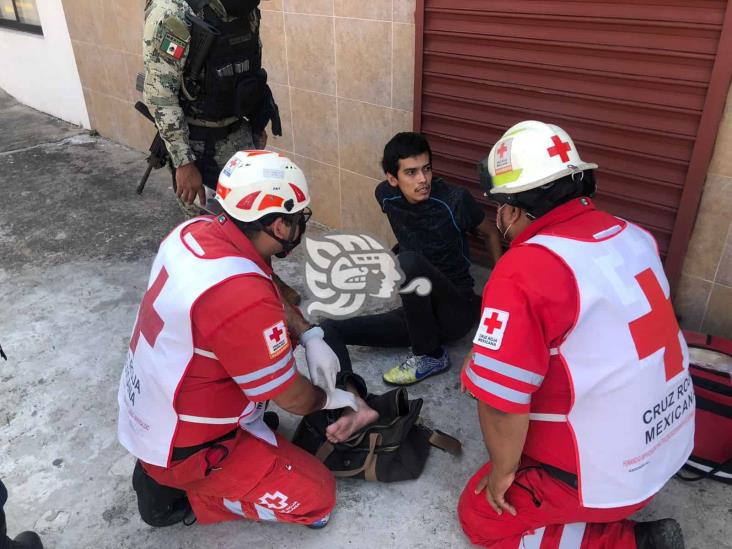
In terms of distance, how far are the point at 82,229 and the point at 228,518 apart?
3.11 meters

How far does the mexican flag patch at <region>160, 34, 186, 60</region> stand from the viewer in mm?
2857

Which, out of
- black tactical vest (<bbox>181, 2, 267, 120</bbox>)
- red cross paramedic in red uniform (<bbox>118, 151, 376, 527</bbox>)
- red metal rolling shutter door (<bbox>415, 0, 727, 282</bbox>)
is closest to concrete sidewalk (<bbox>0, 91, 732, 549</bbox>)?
red cross paramedic in red uniform (<bbox>118, 151, 376, 527</bbox>)

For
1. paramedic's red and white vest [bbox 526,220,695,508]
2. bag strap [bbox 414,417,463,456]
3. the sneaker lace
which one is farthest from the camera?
the sneaker lace

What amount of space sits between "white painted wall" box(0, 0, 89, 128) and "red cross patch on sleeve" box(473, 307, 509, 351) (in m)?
6.27

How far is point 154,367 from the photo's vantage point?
6.10 ft

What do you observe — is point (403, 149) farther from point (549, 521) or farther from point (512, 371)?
point (549, 521)

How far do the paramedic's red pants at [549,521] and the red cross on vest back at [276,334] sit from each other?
A: 85 cm

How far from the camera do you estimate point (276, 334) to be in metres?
1.81

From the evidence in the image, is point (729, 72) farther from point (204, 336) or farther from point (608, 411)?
point (204, 336)

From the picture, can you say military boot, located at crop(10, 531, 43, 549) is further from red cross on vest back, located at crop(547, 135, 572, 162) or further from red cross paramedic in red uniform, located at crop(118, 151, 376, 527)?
red cross on vest back, located at crop(547, 135, 572, 162)

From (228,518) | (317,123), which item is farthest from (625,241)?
(317,123)

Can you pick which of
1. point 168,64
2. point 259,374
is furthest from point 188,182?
point 259,374

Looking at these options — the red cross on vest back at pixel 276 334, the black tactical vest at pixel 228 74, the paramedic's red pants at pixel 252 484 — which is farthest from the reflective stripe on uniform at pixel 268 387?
the black tactical vest at pixel 228 74

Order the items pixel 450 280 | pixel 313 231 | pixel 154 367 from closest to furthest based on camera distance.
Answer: pixel 154 367 → pixel 450 280 → pixel 313 231
